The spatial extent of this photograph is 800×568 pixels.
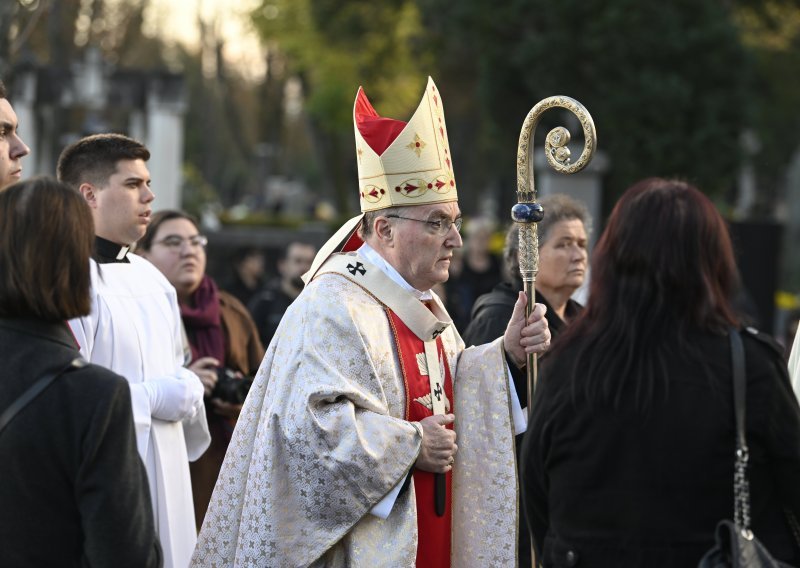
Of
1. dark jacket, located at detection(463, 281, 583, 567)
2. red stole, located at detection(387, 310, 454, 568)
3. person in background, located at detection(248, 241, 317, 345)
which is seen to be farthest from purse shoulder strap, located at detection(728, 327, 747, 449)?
person in background, located at detection(248, 241, 317, 345)

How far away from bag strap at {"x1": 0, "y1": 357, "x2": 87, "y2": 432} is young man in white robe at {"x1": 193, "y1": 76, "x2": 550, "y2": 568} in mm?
1134

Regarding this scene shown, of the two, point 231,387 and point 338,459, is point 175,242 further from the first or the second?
point 338,459

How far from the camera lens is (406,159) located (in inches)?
183

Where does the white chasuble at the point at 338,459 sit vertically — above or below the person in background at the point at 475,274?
below

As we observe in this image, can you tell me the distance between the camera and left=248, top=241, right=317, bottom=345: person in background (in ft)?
30.1

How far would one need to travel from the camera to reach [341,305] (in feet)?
14.5

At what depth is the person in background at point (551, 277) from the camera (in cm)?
560

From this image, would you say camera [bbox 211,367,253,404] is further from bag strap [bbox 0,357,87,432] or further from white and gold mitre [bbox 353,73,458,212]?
bag strap [bbox 0,357,87,432]

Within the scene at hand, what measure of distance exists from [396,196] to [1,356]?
5.81ft

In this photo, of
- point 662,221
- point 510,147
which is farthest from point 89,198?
point 510,147

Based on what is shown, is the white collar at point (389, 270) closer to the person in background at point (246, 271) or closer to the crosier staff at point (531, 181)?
the crosier staff at point (531, 181)

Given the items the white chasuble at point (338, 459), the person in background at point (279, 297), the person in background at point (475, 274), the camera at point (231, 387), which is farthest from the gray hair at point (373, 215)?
the person in background at point (475, 274)

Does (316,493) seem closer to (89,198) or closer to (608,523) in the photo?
(608,523)

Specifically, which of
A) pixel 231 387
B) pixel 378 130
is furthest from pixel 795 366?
pixel 231 387
